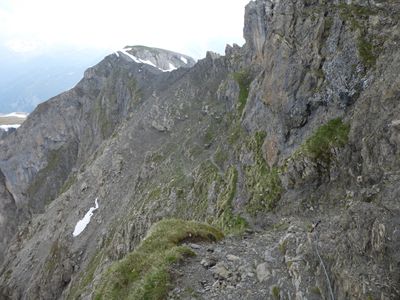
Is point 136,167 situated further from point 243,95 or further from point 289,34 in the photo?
point 289,34

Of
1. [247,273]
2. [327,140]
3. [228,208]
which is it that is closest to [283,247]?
[247,273]

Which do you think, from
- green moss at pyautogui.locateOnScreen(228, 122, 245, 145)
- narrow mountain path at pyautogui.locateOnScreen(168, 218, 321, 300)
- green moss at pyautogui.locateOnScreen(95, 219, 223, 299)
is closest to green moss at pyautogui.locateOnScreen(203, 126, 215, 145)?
green moss at pyautogui.locateOnScreen(228, 122, 245, 145)

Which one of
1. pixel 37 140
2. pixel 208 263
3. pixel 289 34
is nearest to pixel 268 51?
pixel 289 34

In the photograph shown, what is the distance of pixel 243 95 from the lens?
69.2 metres

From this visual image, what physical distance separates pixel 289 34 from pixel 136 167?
5376 centimetres

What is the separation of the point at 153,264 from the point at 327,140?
23.1 meters

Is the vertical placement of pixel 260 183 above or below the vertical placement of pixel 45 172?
below

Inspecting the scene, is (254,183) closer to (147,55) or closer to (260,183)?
(260,183)

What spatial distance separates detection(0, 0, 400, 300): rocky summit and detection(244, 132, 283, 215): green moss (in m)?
0.21

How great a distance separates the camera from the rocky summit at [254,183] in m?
14.4

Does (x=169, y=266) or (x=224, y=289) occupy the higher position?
(x=169, y=266)

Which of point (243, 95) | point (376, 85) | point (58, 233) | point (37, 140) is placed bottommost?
point (58, 233)

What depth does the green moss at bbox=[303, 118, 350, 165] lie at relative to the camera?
33781mm

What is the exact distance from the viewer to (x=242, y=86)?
240 ft
